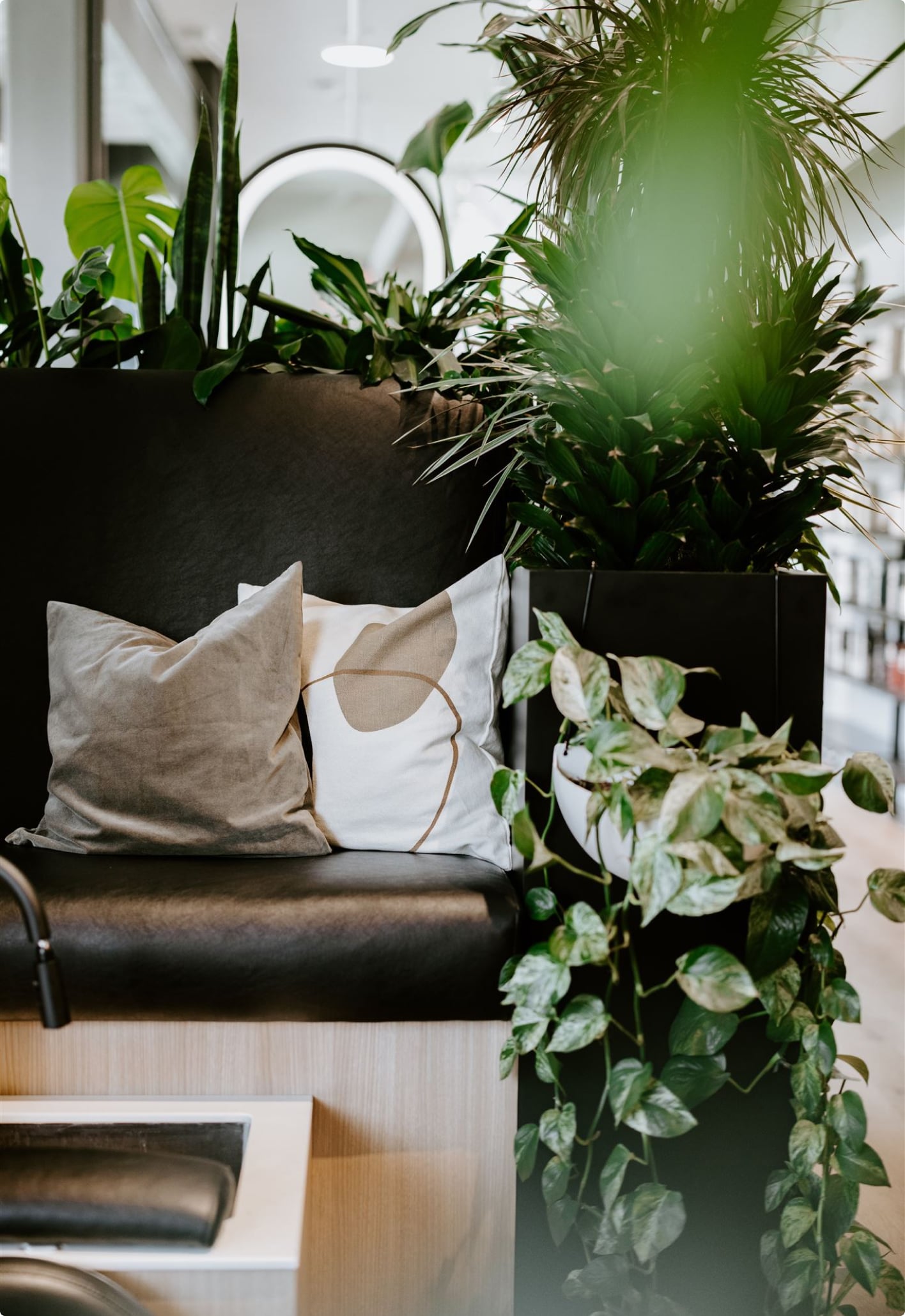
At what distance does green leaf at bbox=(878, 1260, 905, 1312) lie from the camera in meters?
1.17

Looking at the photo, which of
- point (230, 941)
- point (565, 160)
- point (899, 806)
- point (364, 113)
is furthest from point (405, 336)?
point (364, 113)

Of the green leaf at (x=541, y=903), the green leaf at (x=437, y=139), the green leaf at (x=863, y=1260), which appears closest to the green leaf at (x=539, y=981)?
the green leaf at (x=541, y=903)

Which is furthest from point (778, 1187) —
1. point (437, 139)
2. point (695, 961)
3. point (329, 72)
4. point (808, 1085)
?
point (329, 72)

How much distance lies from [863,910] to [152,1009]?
2.47 metres

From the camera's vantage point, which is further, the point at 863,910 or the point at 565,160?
the point at 863,910

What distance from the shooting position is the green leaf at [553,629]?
1244 millimetres

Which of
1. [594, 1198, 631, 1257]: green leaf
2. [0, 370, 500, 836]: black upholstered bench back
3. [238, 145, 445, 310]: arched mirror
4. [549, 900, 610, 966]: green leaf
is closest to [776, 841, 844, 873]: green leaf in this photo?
[549, 900, 610, 966]: green leaf

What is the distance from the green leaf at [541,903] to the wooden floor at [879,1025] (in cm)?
66

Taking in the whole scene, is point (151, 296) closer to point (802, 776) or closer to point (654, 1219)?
point (802, 776)

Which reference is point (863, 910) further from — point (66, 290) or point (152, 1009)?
point (66, 290)

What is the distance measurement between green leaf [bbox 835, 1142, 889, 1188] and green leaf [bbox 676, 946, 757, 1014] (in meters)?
0.27

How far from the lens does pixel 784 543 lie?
1.48 metres

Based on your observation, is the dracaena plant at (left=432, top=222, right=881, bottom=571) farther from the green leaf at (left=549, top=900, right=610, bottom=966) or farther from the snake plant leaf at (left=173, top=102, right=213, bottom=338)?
the snake plant leaf at (left=173, top=102, right=213, bottom=338)

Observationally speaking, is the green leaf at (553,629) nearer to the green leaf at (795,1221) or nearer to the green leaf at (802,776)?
the green leaf at (802,776)
